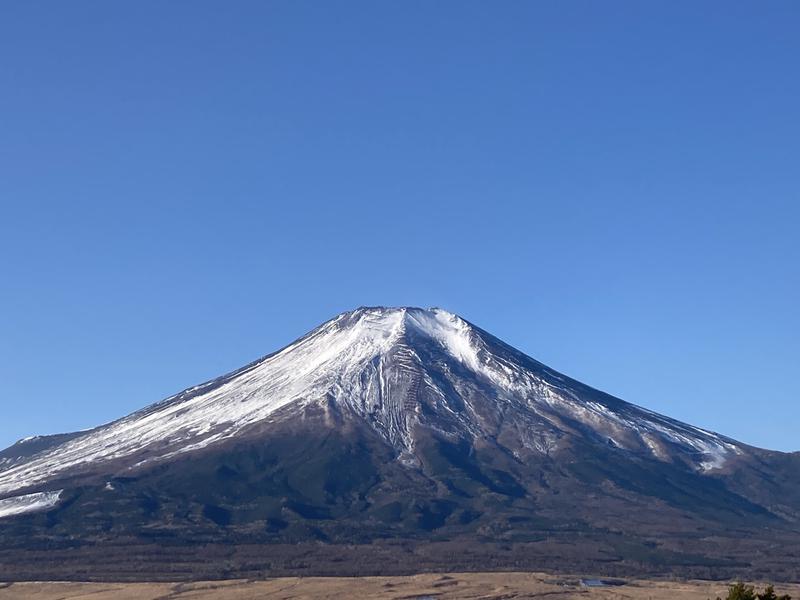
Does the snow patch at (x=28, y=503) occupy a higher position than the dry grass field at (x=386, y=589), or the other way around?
the snow patch at (x=28, y=503)

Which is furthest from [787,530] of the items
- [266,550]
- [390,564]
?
[266,550]

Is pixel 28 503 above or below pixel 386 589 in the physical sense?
above

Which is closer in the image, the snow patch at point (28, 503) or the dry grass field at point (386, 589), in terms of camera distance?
the dry grass field at point (386, 589)

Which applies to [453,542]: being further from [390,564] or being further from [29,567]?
[29,567]

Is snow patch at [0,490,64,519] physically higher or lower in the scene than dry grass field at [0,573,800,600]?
higher

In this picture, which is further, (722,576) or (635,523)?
(635,523)

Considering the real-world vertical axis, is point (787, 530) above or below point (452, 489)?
below

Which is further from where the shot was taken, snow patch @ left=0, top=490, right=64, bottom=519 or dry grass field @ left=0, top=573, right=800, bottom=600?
snow patch @ left=0, top=490, right=64, bottom=519

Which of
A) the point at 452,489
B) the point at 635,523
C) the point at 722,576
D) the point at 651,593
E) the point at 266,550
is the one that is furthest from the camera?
the point at 452,489
